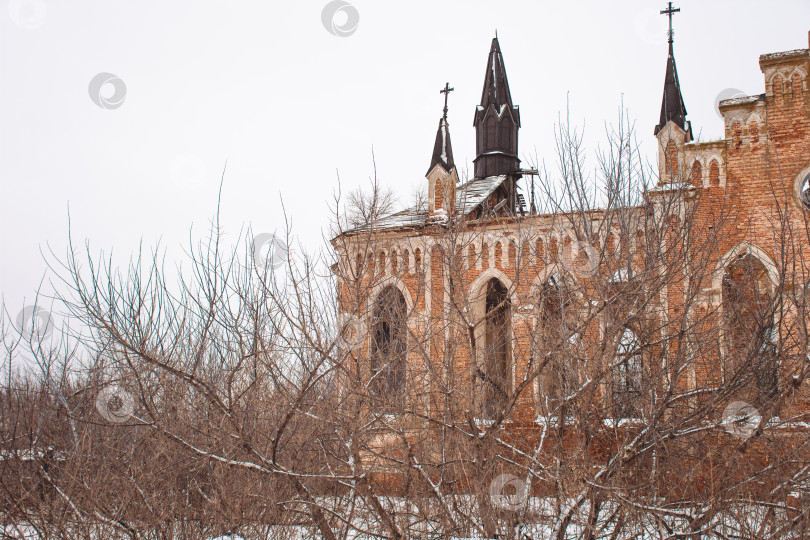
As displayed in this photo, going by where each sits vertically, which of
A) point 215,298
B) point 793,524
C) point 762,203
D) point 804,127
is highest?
point 804,127

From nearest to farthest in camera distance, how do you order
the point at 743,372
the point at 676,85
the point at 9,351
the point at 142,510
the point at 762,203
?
1. the point at 743,372
2. the point at 142,510
3. the point at 9,351
4. the point at 762,203
5. the point at 676,85

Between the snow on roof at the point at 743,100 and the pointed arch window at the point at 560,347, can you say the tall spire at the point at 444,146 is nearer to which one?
the snow on roof at the point at 743,100

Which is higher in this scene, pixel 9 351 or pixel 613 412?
pixel 9 351

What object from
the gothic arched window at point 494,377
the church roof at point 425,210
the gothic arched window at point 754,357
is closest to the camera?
the gothic arched window at point 754,357

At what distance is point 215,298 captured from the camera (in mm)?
6301

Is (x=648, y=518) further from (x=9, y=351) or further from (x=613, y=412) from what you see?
(x=9, y=351)

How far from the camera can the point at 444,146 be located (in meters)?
19.2

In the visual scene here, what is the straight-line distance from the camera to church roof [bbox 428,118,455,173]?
17.8 m

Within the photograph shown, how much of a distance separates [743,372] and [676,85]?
16180mm

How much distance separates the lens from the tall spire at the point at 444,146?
17422 millimetres

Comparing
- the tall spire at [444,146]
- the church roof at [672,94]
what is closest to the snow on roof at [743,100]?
the tall spire at [444,146]

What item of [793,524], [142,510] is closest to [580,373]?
[793,524]

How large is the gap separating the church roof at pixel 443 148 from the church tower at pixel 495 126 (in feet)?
19.9

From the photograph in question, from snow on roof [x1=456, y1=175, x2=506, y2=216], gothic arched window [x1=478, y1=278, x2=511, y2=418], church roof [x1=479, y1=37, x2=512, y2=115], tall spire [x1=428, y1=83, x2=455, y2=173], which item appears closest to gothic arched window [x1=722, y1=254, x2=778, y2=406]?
gothic arched window [x1=478, y1=278, x2=511, y2=418]
